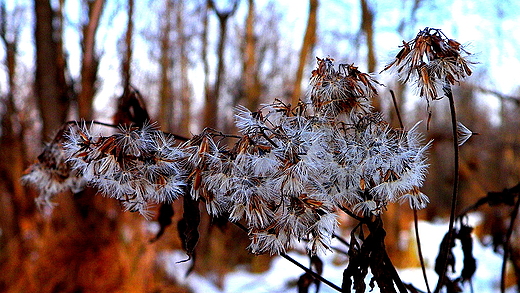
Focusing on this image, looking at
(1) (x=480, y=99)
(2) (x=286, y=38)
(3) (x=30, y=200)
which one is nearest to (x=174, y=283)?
(3) (x=30, y=200)

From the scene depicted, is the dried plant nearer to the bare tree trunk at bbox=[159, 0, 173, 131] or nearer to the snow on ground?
the snow on ground

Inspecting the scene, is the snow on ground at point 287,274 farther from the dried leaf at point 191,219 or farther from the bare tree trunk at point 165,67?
the dried leaf at point 191,219

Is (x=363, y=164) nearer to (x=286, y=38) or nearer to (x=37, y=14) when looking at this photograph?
(x=37, y=14)

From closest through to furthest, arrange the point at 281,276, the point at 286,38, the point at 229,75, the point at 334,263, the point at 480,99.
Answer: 1. the point at 281,276
2. the point at 334,263
3. the point at 229,75
4. the point at 286,38
5. the point at 480,99

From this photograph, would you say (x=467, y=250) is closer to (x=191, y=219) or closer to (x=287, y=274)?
(x=191, y=219)

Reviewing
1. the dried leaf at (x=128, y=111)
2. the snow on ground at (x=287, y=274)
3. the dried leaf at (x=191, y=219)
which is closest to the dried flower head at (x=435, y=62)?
the dried leaf at (x=191, y=219)

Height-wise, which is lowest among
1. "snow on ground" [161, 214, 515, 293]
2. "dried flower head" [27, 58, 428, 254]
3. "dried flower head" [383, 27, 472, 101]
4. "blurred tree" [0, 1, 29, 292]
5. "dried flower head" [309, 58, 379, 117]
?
"snow on ground" [161, 214, 515, 293]

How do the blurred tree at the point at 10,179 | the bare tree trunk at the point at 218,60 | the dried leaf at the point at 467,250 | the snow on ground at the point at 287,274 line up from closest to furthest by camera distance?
1. the dried leaf at the point at 467,250
2. the blurred tree at the point at 10,179
3. the bare tree trunk at the point at 218,60
4. the snow on ground at the point at 287,274

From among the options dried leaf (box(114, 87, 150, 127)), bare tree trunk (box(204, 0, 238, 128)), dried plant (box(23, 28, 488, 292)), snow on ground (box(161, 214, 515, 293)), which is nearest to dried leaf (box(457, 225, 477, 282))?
dried plant (box(23, 28, 488, 292))
